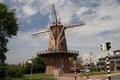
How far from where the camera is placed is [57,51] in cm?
7325

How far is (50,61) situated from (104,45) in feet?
186

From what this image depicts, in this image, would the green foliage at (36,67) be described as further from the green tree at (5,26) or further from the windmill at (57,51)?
the green tree at (5,26)

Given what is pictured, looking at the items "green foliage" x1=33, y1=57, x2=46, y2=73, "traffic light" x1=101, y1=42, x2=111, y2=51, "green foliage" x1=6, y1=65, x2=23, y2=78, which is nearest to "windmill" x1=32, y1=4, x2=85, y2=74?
"green foliage" x1=6, y1=65, x2=23, y2=78

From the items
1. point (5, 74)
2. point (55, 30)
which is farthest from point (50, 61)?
point (5, 74)

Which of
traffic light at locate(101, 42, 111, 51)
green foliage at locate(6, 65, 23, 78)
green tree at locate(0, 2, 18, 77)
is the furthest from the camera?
green foliage at locate(6, 65, 23, 78)

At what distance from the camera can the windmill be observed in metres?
74.5

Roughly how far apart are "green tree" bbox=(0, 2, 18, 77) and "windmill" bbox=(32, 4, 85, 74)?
24103 mm

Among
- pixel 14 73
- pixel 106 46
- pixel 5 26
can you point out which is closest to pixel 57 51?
pixel 14 73

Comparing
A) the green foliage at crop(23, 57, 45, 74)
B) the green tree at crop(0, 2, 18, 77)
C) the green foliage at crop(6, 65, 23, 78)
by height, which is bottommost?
the green foliage at crop(6, 65, 23, 78)

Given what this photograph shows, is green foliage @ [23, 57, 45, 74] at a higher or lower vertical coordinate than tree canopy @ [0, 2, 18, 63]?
lower

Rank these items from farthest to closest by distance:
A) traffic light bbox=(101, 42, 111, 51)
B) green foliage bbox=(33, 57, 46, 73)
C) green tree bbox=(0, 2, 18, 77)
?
green foliage bbox=(33, 57, 46, 73) < green tree bbox=(0, 2, 18, 77) < traffic light bbox=(101, 42, 111, 51)

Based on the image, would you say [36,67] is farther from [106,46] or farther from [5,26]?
[106,46]

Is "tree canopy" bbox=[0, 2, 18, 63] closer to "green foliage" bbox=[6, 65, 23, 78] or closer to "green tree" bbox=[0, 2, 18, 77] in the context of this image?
"green tree" bbox=[0, 2, 18, 77]

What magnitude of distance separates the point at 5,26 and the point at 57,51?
84.1 ft
